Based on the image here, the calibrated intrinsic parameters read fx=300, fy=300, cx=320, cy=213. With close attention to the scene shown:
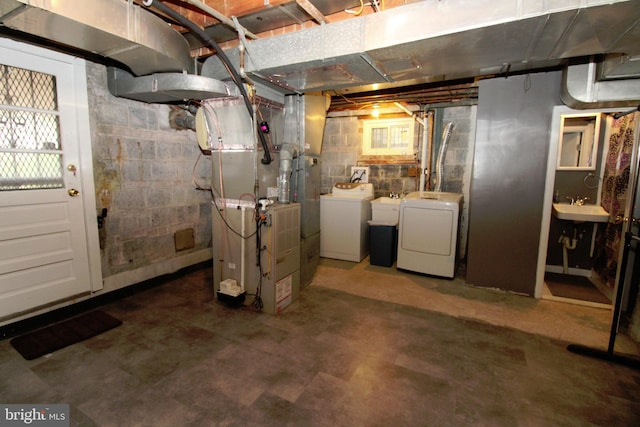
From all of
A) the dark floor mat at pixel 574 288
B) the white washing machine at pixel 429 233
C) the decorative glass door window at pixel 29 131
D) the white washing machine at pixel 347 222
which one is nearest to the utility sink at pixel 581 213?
the dark floor mat at pixel 574 288

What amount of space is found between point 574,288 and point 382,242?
227cm

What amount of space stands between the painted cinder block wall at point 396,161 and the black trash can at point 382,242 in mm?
789

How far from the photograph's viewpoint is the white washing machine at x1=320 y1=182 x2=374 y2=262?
4344mm

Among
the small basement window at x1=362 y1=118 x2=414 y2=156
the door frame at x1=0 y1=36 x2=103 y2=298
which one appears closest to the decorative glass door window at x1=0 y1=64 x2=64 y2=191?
the door frame at x1=0 y1=36 x2=103 y2=298

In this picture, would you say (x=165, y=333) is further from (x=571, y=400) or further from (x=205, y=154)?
(x=571, y=400)

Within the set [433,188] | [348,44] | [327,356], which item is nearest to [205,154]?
[348,44]

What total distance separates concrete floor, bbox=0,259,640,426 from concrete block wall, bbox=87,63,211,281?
2.03 ft

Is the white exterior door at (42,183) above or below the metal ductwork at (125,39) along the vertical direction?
below

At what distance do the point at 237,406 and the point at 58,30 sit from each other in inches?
96.8

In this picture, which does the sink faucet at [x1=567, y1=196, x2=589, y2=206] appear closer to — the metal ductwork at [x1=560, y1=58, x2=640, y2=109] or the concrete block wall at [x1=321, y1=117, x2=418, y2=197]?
the metal ductwork at [x1=560, y1=58, x2=640, y2=109]

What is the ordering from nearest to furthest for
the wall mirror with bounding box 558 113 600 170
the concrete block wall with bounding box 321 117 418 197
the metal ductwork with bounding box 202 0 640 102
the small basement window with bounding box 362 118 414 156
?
the metal ductwork with bounding box 202 0 640 102 < the wall mirror with bounding box 558 113 600 170 < the small basement window with bounding box 362 118 414 156 < the concrete block wall with bounding box 321 117 418 197

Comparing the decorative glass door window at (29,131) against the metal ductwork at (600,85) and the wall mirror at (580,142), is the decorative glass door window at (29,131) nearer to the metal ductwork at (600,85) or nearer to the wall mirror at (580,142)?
the metal ductwork at (600,85)

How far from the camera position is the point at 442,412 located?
1694mm

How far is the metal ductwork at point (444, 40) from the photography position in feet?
5.05
